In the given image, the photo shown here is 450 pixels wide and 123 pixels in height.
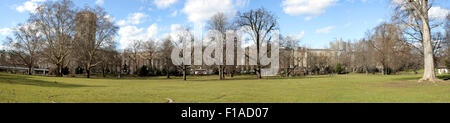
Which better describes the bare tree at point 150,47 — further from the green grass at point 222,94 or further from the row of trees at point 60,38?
the green grass at point 222,94

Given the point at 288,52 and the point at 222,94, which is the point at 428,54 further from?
the point at 288,52

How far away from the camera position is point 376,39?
56219 millimetres

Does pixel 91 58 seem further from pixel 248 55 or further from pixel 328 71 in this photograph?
pixel 328 71

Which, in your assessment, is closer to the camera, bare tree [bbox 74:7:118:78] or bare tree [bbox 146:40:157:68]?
bare tree [bbox 74:7:118:78]

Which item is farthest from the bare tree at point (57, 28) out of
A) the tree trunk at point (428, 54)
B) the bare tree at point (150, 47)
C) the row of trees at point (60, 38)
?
the tree trunk at point (428, 54)

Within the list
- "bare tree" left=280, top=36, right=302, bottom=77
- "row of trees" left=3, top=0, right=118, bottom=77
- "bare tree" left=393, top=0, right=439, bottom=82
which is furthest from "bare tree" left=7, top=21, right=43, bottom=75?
"bare tree" left=393, top=0, right=439, bottom=82

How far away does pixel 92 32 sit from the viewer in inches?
1895

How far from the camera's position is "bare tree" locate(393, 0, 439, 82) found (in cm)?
2588

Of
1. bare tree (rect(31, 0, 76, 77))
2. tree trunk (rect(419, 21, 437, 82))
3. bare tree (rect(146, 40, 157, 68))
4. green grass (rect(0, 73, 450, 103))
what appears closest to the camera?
green grass (rect(0, 73, 450, 103))

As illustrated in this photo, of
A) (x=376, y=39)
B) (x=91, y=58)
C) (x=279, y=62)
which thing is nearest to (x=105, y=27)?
(x=91, y=58)

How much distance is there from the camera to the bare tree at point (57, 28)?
44.9 meters

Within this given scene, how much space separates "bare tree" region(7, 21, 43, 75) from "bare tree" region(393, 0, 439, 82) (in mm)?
57840

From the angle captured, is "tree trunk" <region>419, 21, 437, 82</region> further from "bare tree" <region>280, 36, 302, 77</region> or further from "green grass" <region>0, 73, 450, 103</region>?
"bare tree" <region>280, 36, 302, 77</region>

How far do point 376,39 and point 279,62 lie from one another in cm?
2153
